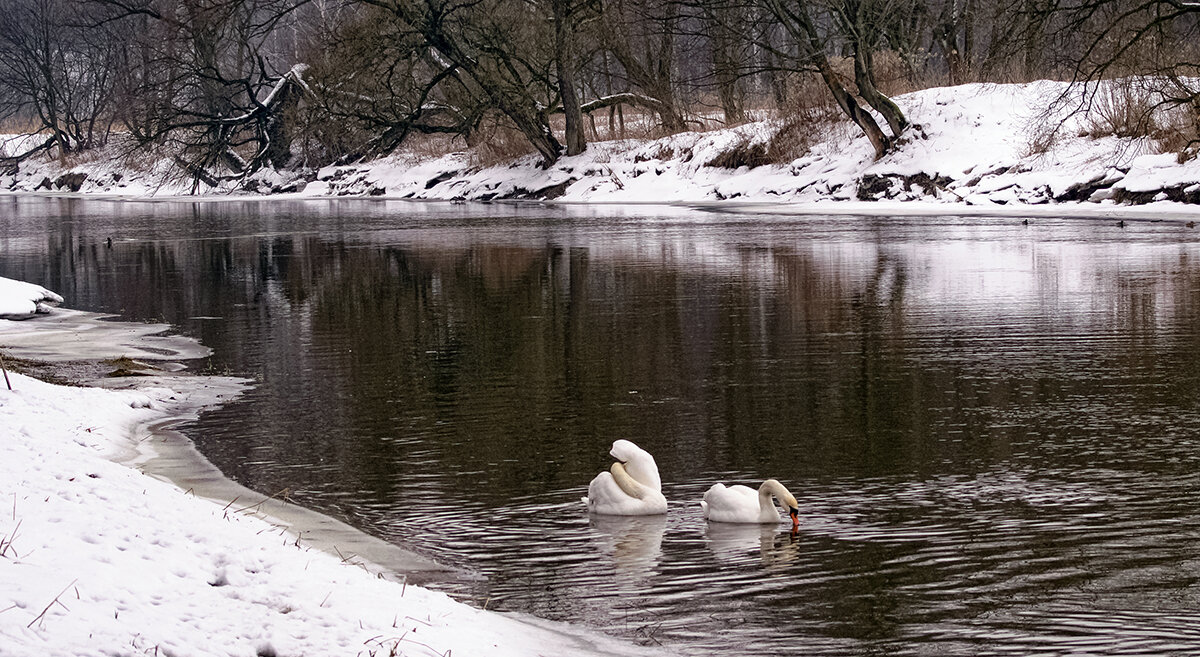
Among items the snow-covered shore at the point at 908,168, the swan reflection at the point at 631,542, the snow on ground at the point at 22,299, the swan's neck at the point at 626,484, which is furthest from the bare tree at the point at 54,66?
the swan reflection at the point at 631,542

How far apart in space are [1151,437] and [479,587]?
4967mm

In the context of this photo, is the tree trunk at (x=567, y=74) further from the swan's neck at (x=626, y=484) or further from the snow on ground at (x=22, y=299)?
the swan's neck at (x=626, y=484)

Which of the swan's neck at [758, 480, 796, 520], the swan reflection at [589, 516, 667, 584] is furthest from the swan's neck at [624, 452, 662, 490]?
the swan's neck at [758, 480, 796, 520]

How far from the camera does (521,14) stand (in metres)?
47.9

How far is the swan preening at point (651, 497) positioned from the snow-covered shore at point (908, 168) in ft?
70.2

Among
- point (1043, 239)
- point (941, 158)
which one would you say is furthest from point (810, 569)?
point (941, 158)

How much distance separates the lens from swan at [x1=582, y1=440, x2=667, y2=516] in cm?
779

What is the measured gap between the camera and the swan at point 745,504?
7.57 metres

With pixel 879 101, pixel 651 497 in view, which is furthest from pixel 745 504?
pixel 879 101

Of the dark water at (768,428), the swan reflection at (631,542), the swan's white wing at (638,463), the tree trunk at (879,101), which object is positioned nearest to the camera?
the dark water at (768,428)

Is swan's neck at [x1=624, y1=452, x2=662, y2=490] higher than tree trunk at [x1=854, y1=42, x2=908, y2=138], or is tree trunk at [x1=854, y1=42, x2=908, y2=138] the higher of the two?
tree trunk at [x1=854, y1=42, x2=908, y2=138]

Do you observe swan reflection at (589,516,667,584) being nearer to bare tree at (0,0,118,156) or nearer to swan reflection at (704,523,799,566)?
swan reflection at (704,523,799,566)

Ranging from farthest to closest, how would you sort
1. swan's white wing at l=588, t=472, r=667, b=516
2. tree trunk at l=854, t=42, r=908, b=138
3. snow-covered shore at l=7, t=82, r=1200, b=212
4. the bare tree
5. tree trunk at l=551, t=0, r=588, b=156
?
1. the bare tree
2. tree trunk at l=551, t=0, r=588, b=156
3. tree trunk at l=854, t=42, r=908, b=138
4. snow-covered shore at l=7, t=82, r=1200, b=212
5. swan's white wing at l=588, t=472, r=667, b=516

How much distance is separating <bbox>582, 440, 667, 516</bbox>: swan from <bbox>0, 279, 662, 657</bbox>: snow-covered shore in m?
1.44
